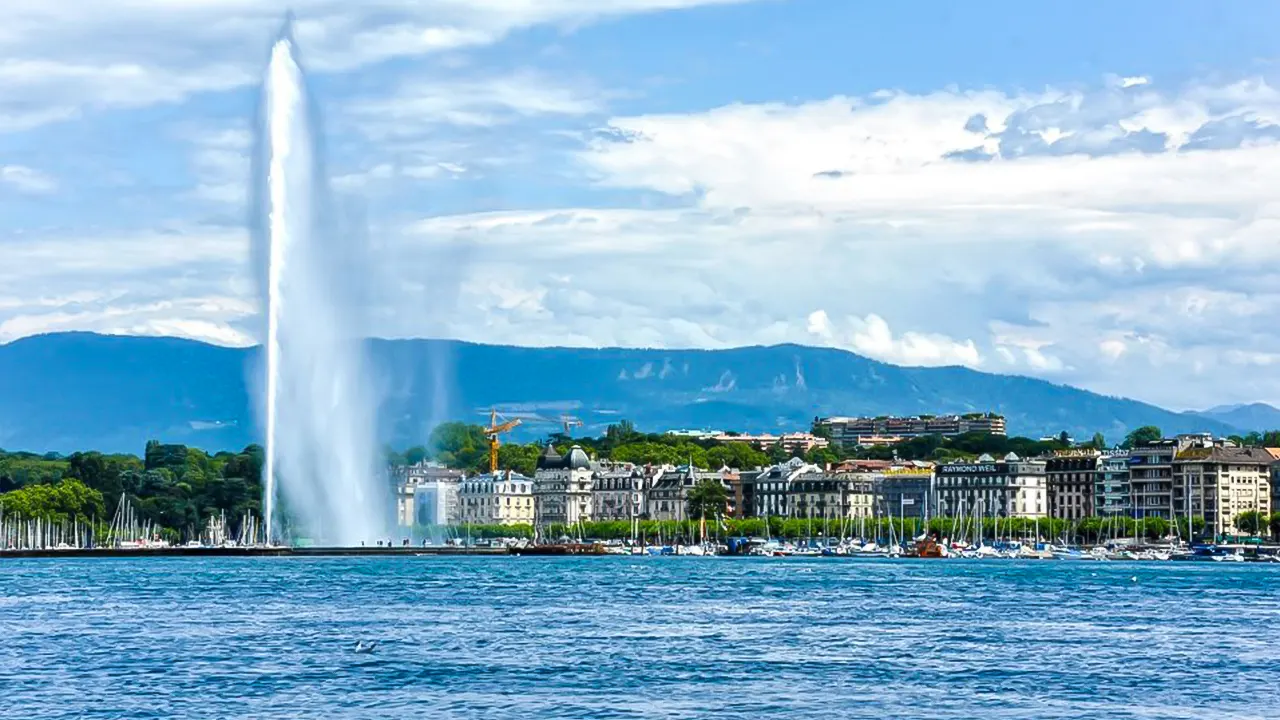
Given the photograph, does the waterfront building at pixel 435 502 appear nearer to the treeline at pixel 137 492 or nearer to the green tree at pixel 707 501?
the treeline at pixel 137 492

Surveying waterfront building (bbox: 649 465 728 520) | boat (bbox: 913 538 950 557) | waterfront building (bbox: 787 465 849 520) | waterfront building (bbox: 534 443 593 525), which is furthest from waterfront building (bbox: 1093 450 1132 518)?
waterfront building (bbox: 534 443 593 525)

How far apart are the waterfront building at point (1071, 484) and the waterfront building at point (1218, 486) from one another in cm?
961

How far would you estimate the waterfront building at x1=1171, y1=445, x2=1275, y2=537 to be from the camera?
480 feet

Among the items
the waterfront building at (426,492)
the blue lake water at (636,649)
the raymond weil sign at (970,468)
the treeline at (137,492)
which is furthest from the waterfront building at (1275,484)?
the blue lake water at (636,649)

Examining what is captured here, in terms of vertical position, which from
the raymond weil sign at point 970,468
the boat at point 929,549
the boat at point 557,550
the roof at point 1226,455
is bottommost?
the boat at point 557,550

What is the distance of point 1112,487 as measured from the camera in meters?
154

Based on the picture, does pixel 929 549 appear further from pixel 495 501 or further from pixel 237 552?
pixel 495 501

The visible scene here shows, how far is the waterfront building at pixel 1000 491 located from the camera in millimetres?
160875

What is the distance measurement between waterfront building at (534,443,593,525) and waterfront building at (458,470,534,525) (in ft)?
5.03

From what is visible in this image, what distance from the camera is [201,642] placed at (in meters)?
44.5

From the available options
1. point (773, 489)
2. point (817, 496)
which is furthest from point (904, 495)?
point (773, 489)

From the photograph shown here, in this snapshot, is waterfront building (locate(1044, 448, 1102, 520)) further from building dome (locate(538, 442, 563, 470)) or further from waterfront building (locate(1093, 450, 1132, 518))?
building dome (locate(538, 442, 563, 470))

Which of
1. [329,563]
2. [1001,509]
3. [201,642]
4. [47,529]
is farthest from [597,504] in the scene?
[201,642]

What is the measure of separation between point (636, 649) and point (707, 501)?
12441 centimetres
